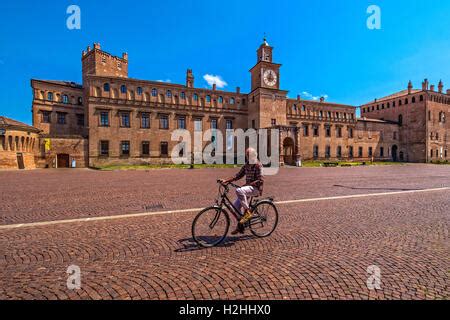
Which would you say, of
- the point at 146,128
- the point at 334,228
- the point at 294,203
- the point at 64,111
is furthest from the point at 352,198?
the point at 64,111

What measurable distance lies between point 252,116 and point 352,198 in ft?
114

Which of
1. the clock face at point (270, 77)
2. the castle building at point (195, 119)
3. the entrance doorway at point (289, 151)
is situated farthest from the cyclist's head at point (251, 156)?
the clock face at point (270, 77)

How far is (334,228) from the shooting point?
557cm

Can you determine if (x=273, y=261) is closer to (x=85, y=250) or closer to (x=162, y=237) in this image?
(x=162, y=237)

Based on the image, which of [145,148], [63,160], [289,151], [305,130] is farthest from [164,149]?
[305,130]

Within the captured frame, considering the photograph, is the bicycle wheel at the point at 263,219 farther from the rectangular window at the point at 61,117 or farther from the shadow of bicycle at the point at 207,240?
the rectangular window at the point at 61,117

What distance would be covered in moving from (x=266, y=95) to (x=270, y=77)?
4052 mm

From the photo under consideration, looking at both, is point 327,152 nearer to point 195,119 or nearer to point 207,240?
point 195,119

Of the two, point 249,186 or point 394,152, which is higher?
point 394,152

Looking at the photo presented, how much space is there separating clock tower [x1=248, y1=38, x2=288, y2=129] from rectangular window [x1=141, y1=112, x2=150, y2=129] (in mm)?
18855

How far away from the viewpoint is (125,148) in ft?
117

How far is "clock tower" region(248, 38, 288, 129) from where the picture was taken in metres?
40.7

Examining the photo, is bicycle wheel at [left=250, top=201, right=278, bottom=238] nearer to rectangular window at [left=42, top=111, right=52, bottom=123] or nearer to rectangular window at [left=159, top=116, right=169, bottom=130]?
rectangular window at [left=159, top=116, right=169, bottom=130]
